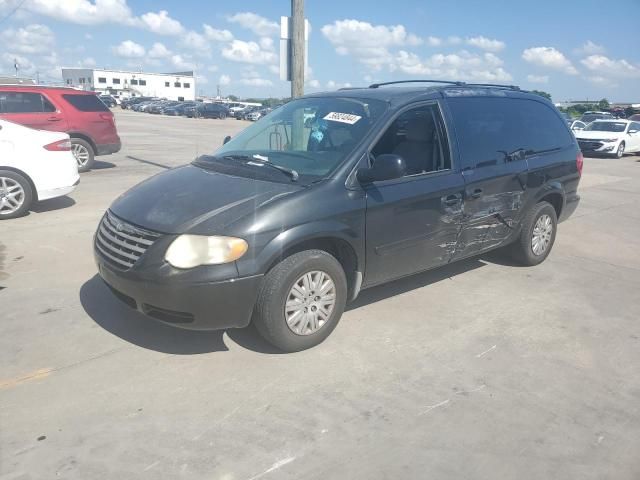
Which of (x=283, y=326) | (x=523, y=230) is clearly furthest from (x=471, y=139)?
(x=283, y=326)

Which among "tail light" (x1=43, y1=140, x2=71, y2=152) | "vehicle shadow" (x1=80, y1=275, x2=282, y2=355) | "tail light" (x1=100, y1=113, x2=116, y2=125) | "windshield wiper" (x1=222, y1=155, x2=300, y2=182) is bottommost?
"vehicle shadow" (x1=80, y1=275, x2=282, y2=355)

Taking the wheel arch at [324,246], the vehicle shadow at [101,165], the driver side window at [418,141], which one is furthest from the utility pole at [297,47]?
the vehicle shadow at [101,165]

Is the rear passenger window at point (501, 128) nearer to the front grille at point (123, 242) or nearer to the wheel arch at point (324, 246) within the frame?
the wheel arch at point (324, 246)

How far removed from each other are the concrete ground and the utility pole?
4.31 meters

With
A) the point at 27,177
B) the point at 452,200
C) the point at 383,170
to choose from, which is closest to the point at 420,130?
the point at 452,200

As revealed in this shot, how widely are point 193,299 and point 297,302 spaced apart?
70 centimetres

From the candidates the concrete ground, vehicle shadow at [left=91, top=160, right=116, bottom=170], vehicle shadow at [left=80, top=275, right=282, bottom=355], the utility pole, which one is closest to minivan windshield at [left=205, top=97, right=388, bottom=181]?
vehicle shadow at [left=80, top=275, right=282, bottom=355]

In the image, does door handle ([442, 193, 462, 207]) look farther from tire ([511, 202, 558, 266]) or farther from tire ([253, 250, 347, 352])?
tire ([511, 202, 558, 266])

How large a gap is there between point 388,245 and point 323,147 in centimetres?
91

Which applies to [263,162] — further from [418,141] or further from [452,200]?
[452,200]

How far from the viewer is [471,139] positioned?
4.75 meters

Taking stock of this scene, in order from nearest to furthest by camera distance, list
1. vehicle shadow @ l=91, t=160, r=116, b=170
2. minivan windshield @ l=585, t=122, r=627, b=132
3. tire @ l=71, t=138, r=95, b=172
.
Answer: tire @ l=71, t=138, r=95, b=172, vehicle shadow @ l=91, t=160, r=116, b=170, minivan windshield @ l=585, t=122, r=627, b=132

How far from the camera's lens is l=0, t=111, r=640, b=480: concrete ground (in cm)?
266

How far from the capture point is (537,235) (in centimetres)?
573
